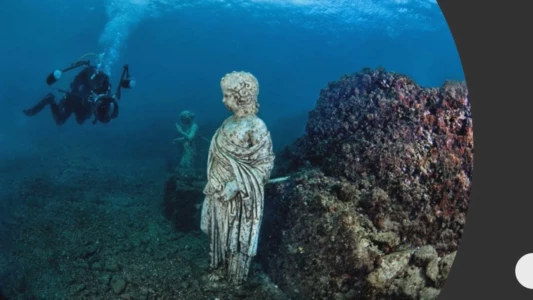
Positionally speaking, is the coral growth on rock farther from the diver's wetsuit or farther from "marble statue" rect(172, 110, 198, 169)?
the diver's wetsuit

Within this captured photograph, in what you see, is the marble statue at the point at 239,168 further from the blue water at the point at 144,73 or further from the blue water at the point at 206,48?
the blue water at the point at 206,48

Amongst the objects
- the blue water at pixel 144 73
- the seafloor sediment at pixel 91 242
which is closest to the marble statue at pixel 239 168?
the seafloor sediment at pixel 91 242

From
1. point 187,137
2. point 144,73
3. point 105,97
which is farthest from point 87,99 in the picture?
point 187,137

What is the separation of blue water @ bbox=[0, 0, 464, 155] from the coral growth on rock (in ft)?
2.05

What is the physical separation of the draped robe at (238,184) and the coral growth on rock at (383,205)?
602mm

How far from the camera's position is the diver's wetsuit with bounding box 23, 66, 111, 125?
A: 6.75m

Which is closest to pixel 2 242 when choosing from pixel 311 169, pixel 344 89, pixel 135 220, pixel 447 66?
pixel 135 220

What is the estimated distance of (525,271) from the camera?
427 cm

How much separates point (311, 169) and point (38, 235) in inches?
160

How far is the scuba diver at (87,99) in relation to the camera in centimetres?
660

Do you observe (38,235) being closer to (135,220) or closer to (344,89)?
(135,220)

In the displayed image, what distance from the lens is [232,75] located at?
393 centimetres

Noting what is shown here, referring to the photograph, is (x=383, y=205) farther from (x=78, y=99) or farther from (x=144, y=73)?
(x=144, y=73)

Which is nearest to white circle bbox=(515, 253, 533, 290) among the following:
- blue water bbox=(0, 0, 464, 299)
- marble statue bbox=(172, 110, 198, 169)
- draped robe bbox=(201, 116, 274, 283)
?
blue water bbox=(0, 0, 464, 299)
